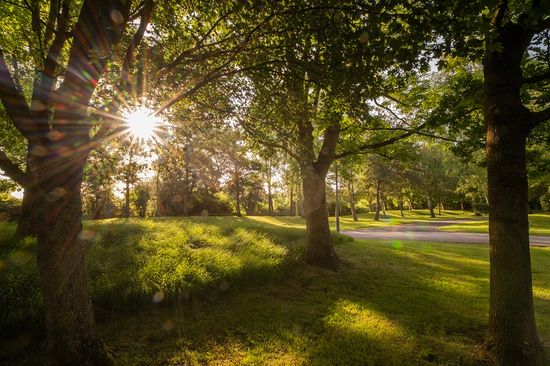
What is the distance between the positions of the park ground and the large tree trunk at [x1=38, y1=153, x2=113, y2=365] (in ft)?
2.95

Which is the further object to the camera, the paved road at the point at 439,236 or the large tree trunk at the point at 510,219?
the paved road at the point at 439,236

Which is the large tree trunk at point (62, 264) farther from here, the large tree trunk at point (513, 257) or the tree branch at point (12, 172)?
the large tree trunk at point (513, 257)

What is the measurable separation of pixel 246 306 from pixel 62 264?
4133mm

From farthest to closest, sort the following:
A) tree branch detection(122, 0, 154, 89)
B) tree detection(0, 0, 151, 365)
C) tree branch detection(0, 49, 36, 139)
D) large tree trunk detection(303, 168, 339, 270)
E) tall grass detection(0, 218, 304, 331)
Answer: large tree trunk detection(303, 168, 339, 270)
tall grass detection(0, 218, 304, 331)
tree branch detection(122, 0, 154, 89)
tree detection(0, 0, 151, 365)
tree branch detection(0, 49, 36, 139)

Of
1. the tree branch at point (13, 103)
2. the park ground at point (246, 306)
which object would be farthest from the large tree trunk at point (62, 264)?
the park ground at point (246, 306)

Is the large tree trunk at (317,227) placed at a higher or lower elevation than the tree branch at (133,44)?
lower

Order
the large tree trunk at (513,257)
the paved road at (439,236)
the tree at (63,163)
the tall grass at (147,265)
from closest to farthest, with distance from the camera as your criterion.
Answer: the tree at (63,163) < the large tree trunk at (513,257) < the tall grass at (147,265) < the paved road at (439,236)

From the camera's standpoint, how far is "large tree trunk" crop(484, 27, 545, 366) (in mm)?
4477

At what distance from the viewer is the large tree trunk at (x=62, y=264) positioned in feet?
13.3

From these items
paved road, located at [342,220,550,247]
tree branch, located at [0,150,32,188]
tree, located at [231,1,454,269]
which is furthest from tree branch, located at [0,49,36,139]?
paved road, located at [342,220,550,247]

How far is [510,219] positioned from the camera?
14.7 feet

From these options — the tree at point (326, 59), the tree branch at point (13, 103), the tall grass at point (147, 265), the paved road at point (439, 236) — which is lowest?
the paved road at point (439, 236)

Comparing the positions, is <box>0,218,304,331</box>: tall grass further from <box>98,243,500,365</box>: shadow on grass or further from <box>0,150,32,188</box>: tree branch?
<box>0,150,32,188</box>: tree branch

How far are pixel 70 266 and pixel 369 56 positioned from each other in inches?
201
